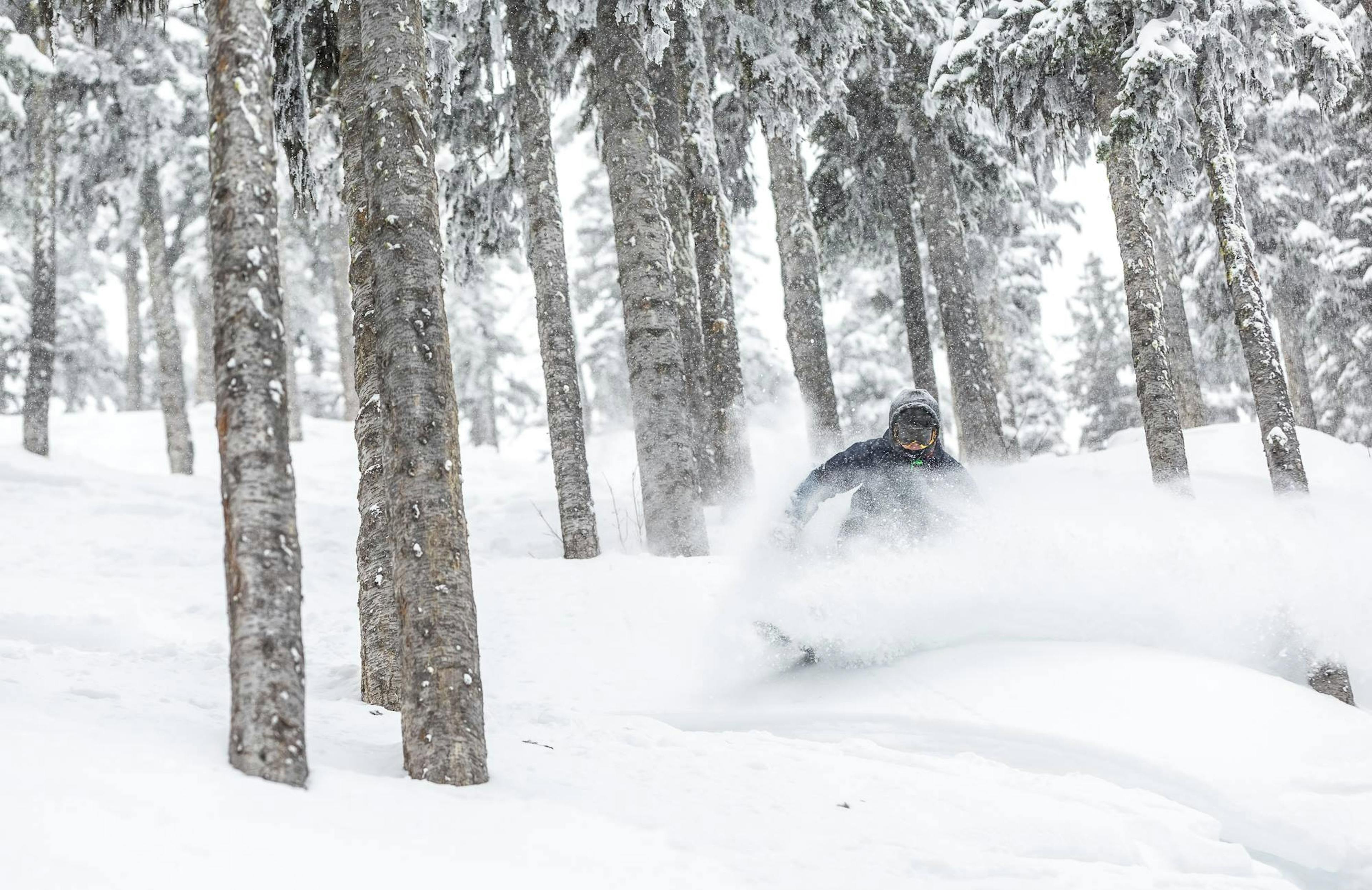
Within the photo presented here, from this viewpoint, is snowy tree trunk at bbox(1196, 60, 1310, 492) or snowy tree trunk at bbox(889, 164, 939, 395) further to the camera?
snowy tree trunk at bbox(889, 164, 939, 395)

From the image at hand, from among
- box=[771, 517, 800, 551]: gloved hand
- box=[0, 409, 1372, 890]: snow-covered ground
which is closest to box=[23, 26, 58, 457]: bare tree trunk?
box=[0, 409, 1372, 890]: snow-covered ground

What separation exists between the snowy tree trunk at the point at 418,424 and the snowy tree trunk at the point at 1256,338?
8638 mm

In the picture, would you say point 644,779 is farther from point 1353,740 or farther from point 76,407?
point 76,407

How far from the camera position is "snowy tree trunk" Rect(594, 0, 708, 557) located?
10953mm

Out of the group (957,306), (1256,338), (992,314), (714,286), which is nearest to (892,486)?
(1256,338)

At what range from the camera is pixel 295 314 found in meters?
30.9

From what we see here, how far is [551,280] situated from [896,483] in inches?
207

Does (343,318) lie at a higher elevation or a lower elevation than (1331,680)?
higher

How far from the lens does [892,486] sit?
28.0ft

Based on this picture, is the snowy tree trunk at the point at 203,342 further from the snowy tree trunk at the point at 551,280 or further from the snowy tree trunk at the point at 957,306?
the snowy tree trunk at the point at 957,306

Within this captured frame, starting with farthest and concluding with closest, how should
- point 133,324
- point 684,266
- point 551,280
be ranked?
point 133,324 → point 684,266 → point 551,280

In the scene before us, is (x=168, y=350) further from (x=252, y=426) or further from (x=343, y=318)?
(x=252, y=426)

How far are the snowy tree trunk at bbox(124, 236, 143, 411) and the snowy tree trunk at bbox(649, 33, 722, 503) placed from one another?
63.2 feet

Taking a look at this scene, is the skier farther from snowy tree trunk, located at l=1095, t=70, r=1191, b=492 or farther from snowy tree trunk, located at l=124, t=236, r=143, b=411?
snowy tree trunk, located at l=124, t=236, r=143, b=411
